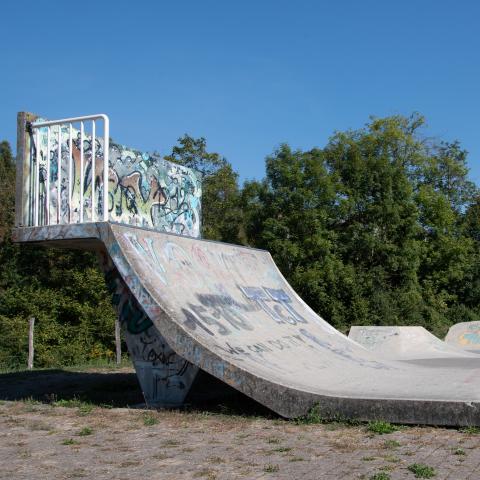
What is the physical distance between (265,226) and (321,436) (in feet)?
58.5

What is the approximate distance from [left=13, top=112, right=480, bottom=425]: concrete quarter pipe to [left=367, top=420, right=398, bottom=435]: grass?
8 cm

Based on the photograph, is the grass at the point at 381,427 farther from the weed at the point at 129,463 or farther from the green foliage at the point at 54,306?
the green foliage at the point at 54,306

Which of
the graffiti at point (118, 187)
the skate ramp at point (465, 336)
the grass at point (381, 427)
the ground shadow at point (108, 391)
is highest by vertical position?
the graffiti at point (118, 187)

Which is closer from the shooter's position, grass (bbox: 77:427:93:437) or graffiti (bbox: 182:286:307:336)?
grass (bbox: 77:427:93:437)

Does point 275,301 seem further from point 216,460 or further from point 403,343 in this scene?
point 216,460

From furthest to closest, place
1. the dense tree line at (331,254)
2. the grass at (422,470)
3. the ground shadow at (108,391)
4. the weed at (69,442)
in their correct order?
the dense tree line at (331,254)
the ground shadow at (108,391)
the weed at (69,442)
the grass at (422,470)

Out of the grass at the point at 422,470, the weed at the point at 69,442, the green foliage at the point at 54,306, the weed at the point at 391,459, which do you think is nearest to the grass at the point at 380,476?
the grass at the point at 422,470

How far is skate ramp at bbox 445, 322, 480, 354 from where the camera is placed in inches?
706

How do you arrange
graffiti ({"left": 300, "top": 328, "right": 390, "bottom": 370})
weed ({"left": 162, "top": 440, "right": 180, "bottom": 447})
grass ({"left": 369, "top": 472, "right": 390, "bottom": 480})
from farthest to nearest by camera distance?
graffiti ({"left": 300, "top": 328, "right": 390, "bottom": 370}), weed ({"left": 162, "top": 440, "right": 180, "bottom": 447}), grass ({"left": 369, "top": 472, "right": 390, "bottom": 480})

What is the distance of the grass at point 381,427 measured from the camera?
18.5 ft

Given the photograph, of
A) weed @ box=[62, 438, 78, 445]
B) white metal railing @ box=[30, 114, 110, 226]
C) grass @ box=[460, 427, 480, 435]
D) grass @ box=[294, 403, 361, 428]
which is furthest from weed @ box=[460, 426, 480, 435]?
white metal railing @ box=[30, 114, 110, 226]

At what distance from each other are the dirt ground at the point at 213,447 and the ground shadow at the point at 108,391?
0.30 feet

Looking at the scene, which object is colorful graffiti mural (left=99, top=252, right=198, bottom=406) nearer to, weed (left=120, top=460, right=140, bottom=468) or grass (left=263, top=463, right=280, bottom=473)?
weed (left=120, top=460, right=140, bottom=468)

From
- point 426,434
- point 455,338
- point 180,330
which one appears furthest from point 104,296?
point 426,434
